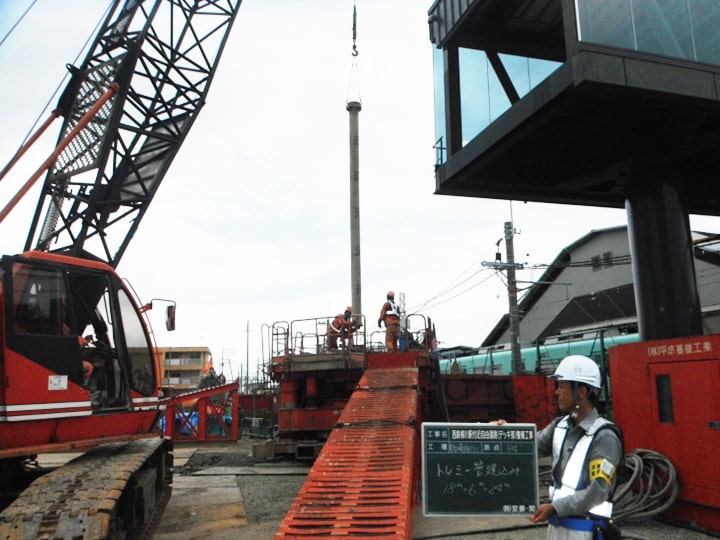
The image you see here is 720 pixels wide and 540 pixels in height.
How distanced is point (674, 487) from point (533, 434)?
15.6 ft

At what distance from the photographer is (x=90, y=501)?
5.00 m

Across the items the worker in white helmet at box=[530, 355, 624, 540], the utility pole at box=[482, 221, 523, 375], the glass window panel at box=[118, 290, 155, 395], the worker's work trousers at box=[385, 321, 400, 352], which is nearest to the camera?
the worker in white helmet at box=[530, 355, 624, 540]

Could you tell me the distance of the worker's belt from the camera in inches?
132

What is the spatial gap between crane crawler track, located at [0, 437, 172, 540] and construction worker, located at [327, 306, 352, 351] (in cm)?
710

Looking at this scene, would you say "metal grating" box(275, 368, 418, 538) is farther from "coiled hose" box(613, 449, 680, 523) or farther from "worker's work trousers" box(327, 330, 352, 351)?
"worker's work trousers" box(327, 330, 352, 351)

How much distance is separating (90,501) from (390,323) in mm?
9527

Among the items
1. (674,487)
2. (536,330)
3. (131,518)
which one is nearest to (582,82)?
(674,487)

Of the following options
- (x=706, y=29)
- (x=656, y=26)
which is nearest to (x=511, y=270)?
(x=706, y=29)

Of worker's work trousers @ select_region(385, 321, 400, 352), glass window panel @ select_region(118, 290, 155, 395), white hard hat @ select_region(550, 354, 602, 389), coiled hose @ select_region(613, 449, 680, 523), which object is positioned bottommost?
coiled hose @ select_region(613, 449, 680, 523)

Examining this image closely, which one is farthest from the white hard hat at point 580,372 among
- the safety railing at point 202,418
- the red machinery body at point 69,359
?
the safety railing at point 202,418

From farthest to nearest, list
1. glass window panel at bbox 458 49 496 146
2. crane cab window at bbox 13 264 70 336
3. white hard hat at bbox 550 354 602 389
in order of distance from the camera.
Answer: glass window panel at bbox 458 49 496 146 → crane cab window at bbox 13 264 70 336 → white hard hat at bbox 550 354 602 389

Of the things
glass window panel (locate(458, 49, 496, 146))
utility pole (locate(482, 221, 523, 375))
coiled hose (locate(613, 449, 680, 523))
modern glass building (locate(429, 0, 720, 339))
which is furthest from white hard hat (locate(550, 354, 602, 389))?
utility pole (locate(482, 221, 523, 375))

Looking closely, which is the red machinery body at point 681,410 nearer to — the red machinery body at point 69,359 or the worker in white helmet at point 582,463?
the worker in white helmet at point 582,463

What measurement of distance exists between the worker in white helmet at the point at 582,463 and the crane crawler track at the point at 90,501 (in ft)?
11.3
